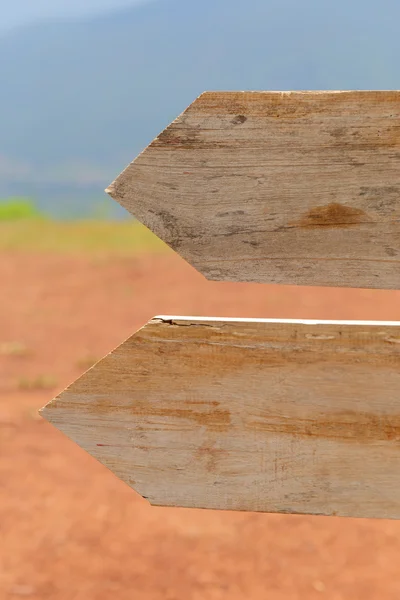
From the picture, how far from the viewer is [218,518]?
281 centimetres

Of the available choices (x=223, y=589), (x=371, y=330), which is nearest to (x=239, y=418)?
(x=371, y=330)

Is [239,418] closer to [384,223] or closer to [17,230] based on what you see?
[384,223]

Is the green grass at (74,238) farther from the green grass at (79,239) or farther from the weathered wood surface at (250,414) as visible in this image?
the weathered wood surface at (250,414)

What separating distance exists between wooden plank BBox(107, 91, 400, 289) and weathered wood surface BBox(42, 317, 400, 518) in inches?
2.8

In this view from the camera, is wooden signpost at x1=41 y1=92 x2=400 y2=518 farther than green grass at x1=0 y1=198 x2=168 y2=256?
No

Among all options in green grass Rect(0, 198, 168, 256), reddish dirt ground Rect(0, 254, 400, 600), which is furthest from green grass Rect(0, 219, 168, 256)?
reddish dirt ground Rect(0, 254, 400, 600)

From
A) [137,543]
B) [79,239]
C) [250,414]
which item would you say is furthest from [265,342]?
[79,239]

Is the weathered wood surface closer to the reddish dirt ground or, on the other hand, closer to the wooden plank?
the wooden plank

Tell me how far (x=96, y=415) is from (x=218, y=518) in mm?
2087

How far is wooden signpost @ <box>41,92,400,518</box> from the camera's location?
768mm

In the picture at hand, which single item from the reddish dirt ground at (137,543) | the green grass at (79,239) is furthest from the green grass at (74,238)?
the reddish dirt ground at (137,543)

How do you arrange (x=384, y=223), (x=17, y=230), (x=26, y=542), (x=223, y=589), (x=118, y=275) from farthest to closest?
(x=17, y=230) → (x=118, y=275) → (x=26, y=542) → (x=223, y=589) → (x=384, y=223)

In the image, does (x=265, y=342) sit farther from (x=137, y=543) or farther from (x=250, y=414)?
(x=137, y=543)

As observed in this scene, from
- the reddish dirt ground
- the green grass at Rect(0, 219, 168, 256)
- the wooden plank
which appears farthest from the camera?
the green grass at Rect(0, 219, 168, 256)
